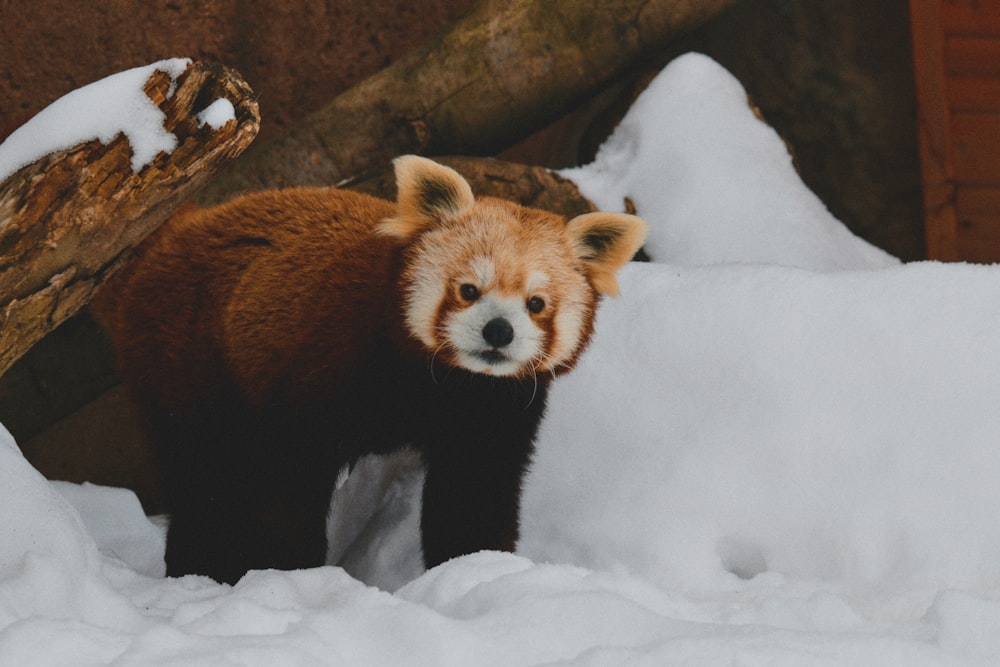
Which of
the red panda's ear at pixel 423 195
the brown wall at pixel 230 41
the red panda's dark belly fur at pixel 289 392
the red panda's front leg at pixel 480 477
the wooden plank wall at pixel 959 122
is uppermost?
the brown wall at pixel 230 41

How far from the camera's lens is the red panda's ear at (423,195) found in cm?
266

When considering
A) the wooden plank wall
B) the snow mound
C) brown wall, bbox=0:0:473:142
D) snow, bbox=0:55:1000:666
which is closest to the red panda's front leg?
snow, bbox=0:55:1000:666

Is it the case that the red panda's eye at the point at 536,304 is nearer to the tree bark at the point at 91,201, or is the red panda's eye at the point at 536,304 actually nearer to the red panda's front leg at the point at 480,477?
the red panda's front leg at the point at 480,477

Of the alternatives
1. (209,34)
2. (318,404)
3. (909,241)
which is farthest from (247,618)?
(909,241)

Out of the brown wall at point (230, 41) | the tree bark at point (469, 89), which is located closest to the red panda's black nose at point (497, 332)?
the tree bark at point (469, 89)

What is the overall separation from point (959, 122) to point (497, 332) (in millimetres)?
3134

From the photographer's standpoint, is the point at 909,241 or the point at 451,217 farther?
the point at 909,241

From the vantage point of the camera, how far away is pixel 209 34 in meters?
4.29

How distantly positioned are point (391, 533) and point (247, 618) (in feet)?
4.10

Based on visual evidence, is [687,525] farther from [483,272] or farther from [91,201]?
[91,201]

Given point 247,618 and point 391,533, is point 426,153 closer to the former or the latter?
point 391,533

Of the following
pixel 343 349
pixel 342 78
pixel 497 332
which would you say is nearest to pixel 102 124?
pixel 343 349

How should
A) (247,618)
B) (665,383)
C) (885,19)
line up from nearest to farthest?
1. (247,618)
2. (665,383)
3. (885,19)

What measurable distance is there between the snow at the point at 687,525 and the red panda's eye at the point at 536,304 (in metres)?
0.60
